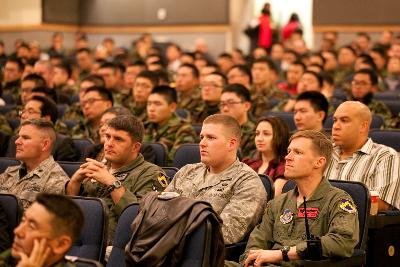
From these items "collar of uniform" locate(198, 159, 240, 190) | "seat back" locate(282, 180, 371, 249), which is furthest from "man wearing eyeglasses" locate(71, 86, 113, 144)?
"seat back" locate(282, 180, 371, 249)

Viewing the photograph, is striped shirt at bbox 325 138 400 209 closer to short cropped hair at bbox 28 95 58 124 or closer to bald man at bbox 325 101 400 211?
bald man at bbox 325 101 400 211

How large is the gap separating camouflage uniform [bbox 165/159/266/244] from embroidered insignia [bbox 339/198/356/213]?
20.6 inches

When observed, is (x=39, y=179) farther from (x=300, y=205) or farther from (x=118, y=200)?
(x=300, y=205)

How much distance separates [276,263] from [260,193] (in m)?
0.49

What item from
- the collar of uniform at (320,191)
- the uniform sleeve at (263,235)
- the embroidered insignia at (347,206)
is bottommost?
the uniform sleeve at (263,235)

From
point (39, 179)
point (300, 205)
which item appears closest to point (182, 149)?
point (39, 179)

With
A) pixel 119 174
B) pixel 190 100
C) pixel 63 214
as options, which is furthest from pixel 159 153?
pixel 190 100

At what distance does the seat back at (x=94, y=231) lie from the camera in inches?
167

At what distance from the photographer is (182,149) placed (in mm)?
5973

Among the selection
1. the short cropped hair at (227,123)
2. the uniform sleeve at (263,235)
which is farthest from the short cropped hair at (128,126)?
the uniform sleeve at (263,235)

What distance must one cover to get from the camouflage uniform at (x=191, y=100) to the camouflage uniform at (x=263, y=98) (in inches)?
23.5

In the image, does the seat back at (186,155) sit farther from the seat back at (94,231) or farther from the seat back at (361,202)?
the seat back at (94,231)

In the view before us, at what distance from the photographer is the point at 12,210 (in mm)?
4387

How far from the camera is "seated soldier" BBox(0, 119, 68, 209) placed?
516cm
